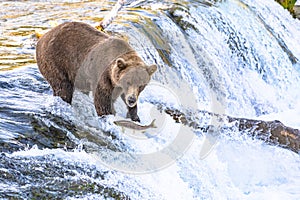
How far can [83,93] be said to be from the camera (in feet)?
17.1

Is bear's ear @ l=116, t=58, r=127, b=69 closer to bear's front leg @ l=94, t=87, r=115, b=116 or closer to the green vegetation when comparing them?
bear's front leg @ l=94, t=87, r=115, b=116

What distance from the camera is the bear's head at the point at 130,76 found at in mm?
4580

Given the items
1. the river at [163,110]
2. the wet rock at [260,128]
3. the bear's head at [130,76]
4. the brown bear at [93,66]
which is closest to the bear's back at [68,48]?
the brown bear at [93,66]

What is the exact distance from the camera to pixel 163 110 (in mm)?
5137

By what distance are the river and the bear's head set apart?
0.98 ft

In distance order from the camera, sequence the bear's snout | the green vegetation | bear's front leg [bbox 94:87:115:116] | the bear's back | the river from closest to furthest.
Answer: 1. the river
2. the bear's snout
3. bear's front leg [bbox 94:87:115:116]
4. the bear's back
5. the green vegetation

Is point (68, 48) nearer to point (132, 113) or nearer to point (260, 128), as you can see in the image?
point (132, 113)

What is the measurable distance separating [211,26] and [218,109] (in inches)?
65.7

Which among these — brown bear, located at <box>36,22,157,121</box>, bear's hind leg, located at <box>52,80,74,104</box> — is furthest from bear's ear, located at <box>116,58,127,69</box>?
bear's hind leg, located at <box>52,80,74,104</box>

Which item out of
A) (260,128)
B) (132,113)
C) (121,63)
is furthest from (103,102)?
(260,128)

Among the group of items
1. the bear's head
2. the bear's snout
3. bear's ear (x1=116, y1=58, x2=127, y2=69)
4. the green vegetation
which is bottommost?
the green vegetation

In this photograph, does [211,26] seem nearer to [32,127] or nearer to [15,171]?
[32,127]

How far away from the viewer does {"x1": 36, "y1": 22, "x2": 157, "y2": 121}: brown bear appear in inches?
183

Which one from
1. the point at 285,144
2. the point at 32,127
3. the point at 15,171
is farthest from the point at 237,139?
the point at 15,171
